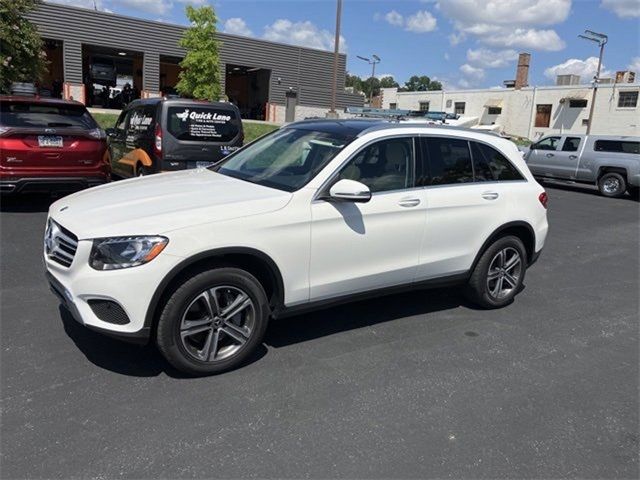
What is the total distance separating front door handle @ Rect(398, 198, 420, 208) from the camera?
13.7 ft

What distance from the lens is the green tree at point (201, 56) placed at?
24.5m

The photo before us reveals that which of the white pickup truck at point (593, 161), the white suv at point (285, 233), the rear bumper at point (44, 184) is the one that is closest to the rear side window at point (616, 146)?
the white pickup truck at point (593, 161)

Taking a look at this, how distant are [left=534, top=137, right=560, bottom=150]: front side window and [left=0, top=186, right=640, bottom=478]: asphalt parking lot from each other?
43.8 feet

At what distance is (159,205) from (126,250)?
43cm

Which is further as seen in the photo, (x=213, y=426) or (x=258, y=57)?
(x=258, y=57)

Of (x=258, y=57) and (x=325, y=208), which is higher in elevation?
(x=258, y=57)

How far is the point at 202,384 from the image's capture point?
3.43 m

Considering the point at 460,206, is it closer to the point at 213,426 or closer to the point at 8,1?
the point at 213,426

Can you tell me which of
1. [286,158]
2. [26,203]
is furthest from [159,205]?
[26,203]

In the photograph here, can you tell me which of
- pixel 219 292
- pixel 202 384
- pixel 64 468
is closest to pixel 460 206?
pixel 219 292

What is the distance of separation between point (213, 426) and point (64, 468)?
76 centimetres

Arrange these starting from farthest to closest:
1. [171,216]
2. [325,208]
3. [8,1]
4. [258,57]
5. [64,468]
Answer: [258,57] < [8,1] < [325,208] < [171,216] < [64,468]

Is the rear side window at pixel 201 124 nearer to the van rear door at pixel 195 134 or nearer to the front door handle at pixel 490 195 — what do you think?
the van rear door at pixel 195 134

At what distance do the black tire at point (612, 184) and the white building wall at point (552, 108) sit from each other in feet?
95.7
